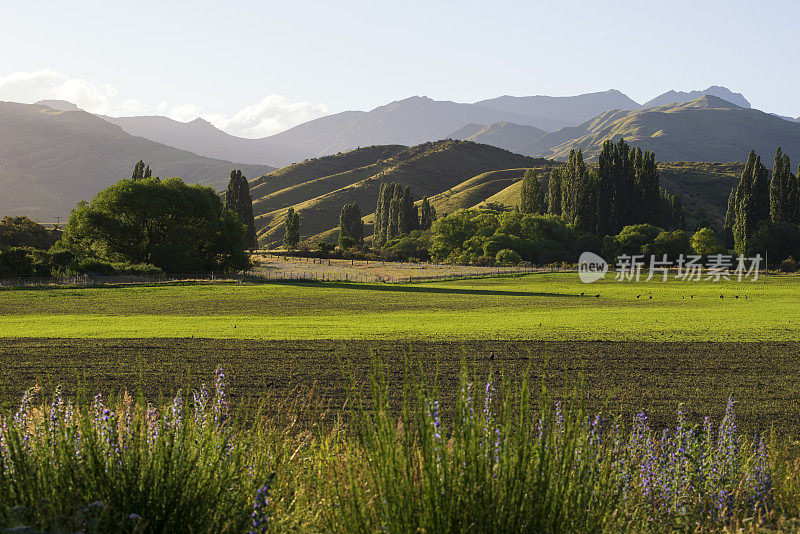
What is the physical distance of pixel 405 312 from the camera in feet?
133

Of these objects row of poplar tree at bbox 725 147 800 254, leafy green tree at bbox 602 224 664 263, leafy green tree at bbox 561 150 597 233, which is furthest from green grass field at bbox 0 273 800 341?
leafy green tree at bbox 561 150 597 233

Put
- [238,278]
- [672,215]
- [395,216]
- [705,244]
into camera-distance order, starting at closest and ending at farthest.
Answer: [238,278]
[705,244]
[672,215]
[395,216]

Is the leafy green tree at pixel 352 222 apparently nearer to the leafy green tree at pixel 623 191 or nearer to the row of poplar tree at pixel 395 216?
the row of poplar tree at pixel 395 216

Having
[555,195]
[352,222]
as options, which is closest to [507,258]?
[555,195]

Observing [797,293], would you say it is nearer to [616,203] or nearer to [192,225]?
[616,203]

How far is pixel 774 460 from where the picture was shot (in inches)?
364

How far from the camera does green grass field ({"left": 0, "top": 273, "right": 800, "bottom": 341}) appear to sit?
2820 cm

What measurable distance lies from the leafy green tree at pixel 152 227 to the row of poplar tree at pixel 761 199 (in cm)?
7120

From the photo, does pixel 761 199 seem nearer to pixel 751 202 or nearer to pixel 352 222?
pixel 751 202

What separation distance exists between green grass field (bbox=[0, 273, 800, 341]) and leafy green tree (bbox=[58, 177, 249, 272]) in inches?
464

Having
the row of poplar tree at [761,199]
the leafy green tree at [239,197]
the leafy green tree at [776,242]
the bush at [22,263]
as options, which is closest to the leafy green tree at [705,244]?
the row of poplar tree at [761,199]

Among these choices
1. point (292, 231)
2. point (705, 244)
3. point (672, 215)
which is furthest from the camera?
point (672, 215)

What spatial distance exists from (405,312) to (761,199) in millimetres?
73996

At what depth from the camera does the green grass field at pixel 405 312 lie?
2820cm
